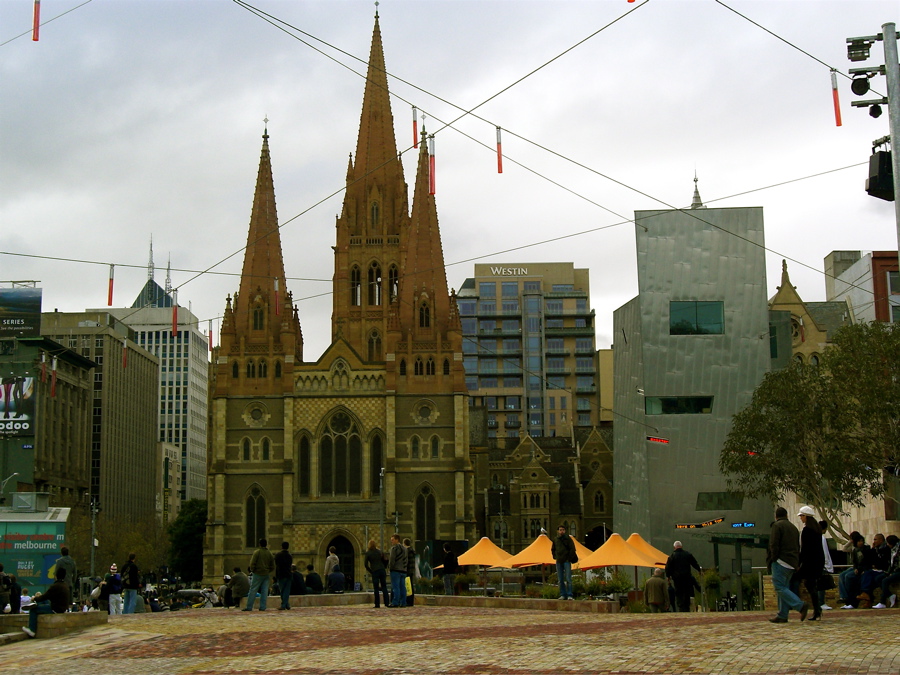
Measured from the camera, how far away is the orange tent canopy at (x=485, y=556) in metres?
36.2

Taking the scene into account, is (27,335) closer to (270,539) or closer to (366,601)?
(270,539)

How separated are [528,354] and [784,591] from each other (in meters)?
106

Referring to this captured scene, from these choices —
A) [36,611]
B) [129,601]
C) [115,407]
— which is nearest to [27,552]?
[129,601]

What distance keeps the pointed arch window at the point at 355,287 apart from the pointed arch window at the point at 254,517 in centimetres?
1481

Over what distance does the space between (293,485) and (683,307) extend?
2970cm

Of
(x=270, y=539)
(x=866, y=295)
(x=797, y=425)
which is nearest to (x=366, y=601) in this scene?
(x=797, y=425)

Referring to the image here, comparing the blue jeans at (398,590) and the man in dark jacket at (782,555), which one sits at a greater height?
the man in dark jacket at (782,555)

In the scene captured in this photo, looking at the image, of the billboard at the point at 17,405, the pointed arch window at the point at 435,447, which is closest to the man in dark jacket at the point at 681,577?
the pointed arch window at the point at 435,447

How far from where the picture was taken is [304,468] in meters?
70.6

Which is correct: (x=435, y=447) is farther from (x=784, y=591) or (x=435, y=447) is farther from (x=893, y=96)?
(x=893, y=96)

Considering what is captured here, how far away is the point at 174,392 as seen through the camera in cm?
16950

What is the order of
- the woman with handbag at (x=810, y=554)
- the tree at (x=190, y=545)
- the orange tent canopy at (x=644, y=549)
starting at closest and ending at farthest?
the woman with handbag at (x=810, y=554) < the orange tent canopy at (x=644, y=549) < the tree at (x=190, y=545)

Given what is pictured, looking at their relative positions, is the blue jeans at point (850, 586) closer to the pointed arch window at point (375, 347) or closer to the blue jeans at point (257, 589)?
the blue jeans at point (257, 589)

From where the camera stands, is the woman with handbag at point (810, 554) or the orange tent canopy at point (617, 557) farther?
the orange tent canopy at point (617, 557)
